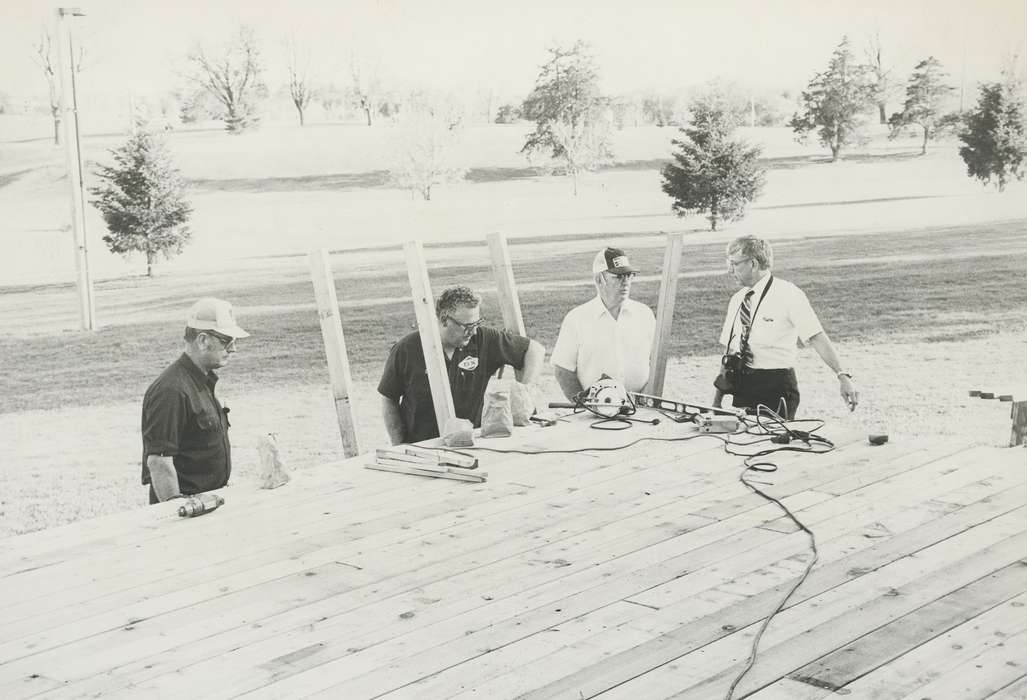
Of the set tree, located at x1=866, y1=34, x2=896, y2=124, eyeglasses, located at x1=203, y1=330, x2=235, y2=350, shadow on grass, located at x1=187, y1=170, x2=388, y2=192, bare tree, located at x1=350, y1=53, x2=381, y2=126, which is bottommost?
eyeglasses, located at x1=203, y1=330, x2=235, y2=350

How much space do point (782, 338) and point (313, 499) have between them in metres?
2.27

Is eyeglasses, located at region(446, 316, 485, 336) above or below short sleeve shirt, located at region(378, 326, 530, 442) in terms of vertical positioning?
above

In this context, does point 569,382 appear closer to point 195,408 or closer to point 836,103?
point 195,408

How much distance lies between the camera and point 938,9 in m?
9.59

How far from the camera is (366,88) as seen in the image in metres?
8.48

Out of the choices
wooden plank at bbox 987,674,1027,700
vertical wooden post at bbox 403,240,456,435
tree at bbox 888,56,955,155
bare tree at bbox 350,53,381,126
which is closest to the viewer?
wooden plank at bbox 987,674,1027,700

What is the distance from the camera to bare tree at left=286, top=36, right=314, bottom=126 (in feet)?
26.3

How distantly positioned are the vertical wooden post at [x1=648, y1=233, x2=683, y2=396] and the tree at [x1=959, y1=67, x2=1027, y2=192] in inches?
227

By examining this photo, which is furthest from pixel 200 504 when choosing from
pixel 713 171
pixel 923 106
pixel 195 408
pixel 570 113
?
pixel 923 106

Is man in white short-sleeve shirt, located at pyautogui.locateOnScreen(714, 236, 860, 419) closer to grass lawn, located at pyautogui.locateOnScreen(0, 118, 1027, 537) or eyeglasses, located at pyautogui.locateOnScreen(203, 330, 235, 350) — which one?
eyeglasses, located at pyautogui.locateOnScreen(203, 330, 235, 350)

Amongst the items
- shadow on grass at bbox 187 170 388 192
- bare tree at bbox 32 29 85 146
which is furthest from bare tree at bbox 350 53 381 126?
bare tree at bbox 32 29 85 146

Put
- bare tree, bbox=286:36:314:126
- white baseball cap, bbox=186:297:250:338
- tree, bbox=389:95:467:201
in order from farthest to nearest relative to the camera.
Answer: tree, bbox=389:95:467:201
bare tree, bbox=286:36:314:126
white baseball cap, bbox=186:297:250:338

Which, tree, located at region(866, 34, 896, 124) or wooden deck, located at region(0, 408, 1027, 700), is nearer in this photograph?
wooden deck, located at region(0, 408, 1027, 700)

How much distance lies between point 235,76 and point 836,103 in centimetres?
523
